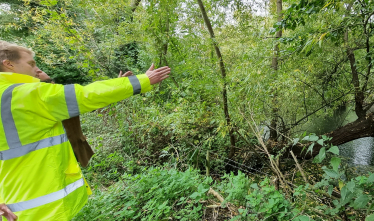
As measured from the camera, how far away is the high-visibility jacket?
3.14ft

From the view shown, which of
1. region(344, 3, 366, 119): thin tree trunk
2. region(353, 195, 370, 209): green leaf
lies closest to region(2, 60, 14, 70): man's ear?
region(353, 195, 370, 209): green leaf

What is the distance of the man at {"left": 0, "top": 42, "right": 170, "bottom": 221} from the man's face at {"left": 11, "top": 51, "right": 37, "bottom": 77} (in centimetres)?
6

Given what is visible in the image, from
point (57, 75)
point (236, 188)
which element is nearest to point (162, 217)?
point (236, 188)

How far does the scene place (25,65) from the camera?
1.16 meters

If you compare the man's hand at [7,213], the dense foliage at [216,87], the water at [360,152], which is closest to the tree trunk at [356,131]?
the dense foliage at [216,87]

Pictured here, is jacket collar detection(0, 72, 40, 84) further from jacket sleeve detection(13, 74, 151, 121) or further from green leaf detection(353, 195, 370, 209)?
green leaf detection(353, 195, 370, 209)

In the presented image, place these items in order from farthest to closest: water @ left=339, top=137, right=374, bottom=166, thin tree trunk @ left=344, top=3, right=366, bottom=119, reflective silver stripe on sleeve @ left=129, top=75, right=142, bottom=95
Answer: water @ left=339, top=137, right=374, bottom=166 < thin tree trunk @ left=344, top=3, right=366, bottom=119 < reflective silver stripe on sleeve @ left=129, top=75, right=142, bottom=95

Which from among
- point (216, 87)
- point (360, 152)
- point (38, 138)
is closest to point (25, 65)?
point (38, 138)

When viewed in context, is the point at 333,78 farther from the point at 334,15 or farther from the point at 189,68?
the point at 189,68

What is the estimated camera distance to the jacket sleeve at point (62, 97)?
954 millimetres

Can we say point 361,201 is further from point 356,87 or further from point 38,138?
point 356,87

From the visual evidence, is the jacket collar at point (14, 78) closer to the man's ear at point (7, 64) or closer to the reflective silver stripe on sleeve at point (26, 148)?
the man's ear at point (7, 64)

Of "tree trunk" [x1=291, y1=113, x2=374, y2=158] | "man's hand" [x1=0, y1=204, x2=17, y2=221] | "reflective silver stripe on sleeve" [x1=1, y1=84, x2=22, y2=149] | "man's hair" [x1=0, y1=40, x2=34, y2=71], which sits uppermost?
"man's hair" [x1=0, y1=40, x2=34, y2=71]

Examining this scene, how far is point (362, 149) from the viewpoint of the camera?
5.52 meters
